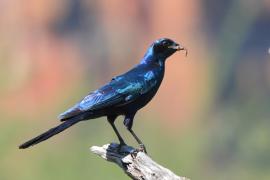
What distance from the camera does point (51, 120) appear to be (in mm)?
5125

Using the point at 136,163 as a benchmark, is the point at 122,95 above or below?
above

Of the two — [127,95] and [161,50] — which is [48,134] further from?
[161,50]

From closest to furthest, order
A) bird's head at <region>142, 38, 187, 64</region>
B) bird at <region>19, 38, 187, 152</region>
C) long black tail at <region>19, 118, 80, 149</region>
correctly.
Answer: long black tail at <region>19, 118, 80, 149</region>, bird at <region>19, 38, 187, 152</region>, bird's head at <region>142, 38, 187, 64</region>

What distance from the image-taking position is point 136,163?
2500 millimetres

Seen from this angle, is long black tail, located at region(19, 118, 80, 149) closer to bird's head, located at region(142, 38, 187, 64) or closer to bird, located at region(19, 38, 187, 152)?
bird, located at region(19, 38, 187, 152)

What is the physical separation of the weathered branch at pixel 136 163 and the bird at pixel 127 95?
0.13ft

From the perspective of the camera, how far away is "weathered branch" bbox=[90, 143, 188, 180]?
241 centimetres

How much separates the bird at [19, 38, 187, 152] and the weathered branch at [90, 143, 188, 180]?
0.04m

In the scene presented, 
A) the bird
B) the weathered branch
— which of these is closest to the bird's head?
the bird

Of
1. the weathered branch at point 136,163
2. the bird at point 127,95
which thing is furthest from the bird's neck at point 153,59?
the weathered branch at point 136,163

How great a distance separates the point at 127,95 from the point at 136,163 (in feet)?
0.82

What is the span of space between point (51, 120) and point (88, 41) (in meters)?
0.65

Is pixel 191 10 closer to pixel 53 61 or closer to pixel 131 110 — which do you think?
pixel 53 61

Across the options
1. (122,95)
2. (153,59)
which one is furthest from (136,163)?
(153,59)
